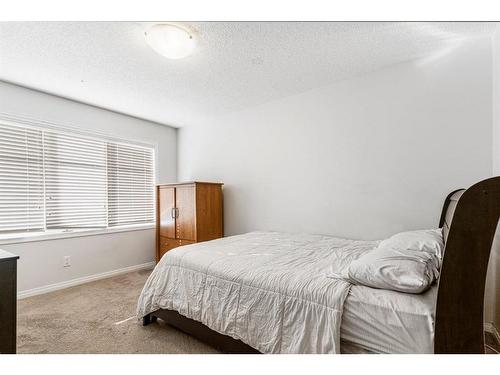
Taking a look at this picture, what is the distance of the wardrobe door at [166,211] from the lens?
3.74 meters

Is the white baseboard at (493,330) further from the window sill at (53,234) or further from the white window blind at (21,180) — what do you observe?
the white window blind at (21,180)

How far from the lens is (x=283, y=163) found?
10.9ft

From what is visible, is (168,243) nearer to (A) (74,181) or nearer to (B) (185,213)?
(B) (185,213)

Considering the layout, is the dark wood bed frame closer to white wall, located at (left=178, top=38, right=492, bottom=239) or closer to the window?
white wall, located at (left=178, top=38, right=492, bottom=239)

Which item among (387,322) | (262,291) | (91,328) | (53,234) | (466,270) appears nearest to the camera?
(466,270)

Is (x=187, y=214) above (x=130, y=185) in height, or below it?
below

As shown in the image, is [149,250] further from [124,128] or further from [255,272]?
[255,272]

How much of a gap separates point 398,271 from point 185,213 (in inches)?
111

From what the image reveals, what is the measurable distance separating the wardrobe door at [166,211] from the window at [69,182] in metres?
0.50

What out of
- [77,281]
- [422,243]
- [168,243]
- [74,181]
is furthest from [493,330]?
[74,181]

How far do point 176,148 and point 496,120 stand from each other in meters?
4.26

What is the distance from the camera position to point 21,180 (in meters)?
2.92

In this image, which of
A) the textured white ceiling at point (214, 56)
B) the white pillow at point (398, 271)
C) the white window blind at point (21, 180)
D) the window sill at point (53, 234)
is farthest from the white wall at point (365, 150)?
the white window blind at point (21, 180)
